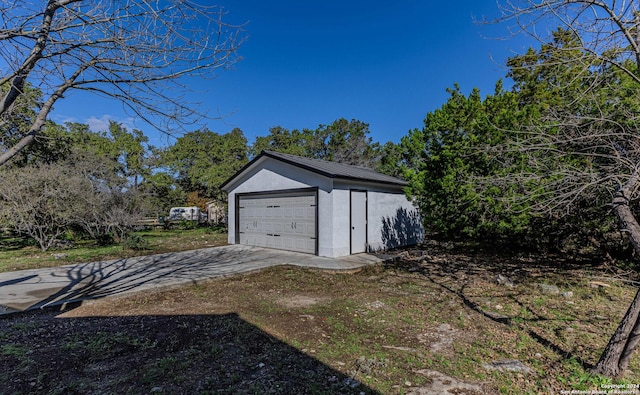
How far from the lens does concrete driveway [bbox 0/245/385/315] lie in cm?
546

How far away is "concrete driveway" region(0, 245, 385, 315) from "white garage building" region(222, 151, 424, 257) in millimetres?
696

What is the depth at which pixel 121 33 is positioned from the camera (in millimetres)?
2561

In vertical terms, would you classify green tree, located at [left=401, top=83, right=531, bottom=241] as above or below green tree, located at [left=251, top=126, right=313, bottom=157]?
below

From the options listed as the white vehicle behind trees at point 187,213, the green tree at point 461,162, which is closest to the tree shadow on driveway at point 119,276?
the green tree at point 461,162

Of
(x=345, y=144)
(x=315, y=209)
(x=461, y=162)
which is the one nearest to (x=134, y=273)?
(x=315, y=209)

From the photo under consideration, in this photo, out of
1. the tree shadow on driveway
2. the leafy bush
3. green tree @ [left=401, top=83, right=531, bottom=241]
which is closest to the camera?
the tree shadow on driveway

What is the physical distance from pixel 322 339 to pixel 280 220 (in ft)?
24.5

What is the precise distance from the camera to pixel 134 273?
736cm

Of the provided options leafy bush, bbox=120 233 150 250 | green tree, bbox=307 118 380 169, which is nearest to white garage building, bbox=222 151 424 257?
leafy bush, bbox=120 233 150 250

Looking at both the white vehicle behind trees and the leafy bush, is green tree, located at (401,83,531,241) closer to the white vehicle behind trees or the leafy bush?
the leafy bush

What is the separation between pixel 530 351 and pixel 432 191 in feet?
20.0

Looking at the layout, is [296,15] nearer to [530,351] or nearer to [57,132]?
[530,351]

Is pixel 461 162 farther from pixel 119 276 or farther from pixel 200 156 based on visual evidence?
pixel 200 156

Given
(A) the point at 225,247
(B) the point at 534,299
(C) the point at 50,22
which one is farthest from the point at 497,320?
(A) the point at 225,247
